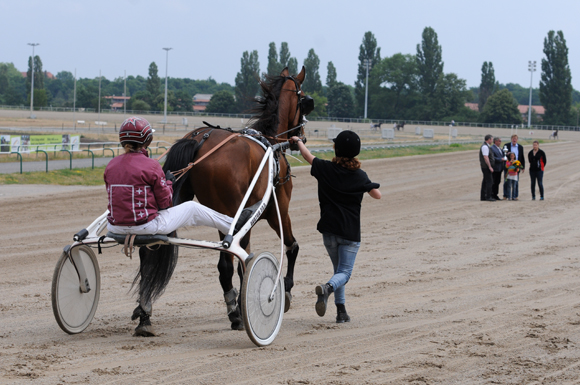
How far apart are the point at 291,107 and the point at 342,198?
1.49 metres

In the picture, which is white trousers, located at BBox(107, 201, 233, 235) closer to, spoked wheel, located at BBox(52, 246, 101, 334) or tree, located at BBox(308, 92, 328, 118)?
spoked wheel, located at BBox(52, 246, 101, 334)

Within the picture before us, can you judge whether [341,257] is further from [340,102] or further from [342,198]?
[340,102]

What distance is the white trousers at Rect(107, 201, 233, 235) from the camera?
175 inches

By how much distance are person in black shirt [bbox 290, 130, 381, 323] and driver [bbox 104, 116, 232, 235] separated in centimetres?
133

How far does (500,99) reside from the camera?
75.2m

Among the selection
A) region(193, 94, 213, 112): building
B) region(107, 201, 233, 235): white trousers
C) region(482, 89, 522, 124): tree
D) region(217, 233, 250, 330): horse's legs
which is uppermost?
region(193, 94, 213, 112): building

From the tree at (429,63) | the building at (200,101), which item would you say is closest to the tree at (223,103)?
the tree at (429,63)

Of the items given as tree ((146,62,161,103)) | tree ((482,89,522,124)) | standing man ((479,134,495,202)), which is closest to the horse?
standing man ((479,134,495,202))

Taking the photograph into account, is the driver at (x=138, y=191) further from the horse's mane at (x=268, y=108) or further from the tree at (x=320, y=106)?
the tree at (x=320, y=106)

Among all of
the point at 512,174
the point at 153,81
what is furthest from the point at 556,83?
the point at 512,174

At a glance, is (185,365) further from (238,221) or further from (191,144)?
(191,144)

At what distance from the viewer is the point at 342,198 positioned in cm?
524

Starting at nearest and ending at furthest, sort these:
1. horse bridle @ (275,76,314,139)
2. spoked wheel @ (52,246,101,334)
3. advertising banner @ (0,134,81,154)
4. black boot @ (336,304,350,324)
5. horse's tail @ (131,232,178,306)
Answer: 1. spoked wheel @ (52,246,101,334)
2. horse's tail @ (131,232,178,306)
3. black boot @ (336,304,350,324)
4. horse bridle @ (275,76,314,139)
5. advertising banner @ (0,134,81,154)

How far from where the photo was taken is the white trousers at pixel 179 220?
4.43m
